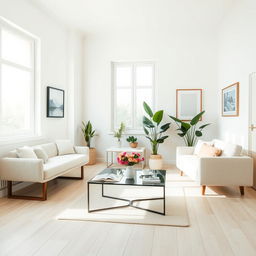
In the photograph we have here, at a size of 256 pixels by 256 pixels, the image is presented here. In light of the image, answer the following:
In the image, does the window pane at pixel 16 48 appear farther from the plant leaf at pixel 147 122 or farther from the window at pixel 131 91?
the plant leaf at pixel 147 122

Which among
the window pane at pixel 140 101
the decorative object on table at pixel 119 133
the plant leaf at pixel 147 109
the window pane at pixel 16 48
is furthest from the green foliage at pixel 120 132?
the window pane at pixel 16 48

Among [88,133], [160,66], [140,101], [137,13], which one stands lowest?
[88,133]

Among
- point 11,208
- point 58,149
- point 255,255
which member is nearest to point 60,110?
point 58,149

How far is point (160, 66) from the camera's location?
627cm

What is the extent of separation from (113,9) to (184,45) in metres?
2.11

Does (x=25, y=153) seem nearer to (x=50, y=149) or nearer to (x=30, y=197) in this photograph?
(x=30, y=197)

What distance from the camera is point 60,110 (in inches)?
218

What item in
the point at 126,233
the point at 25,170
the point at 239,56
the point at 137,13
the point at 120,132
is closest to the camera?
the point at 126,233

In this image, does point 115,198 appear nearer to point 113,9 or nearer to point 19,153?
point 19,153

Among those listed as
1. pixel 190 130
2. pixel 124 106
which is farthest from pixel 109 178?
pixel 124 106

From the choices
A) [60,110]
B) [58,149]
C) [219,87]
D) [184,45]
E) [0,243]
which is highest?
[184,45]

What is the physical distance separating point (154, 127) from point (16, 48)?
3.47m

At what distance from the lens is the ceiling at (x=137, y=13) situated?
15.1 ft

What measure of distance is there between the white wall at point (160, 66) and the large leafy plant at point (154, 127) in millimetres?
283
